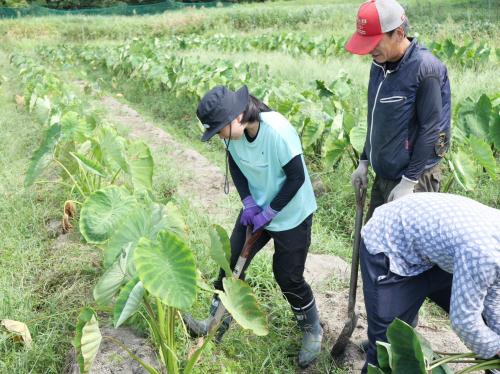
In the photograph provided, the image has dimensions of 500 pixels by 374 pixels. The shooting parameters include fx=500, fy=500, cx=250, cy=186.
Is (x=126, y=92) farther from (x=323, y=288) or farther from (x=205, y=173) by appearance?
(x=323, y=288)

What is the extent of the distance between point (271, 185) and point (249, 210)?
16 cm

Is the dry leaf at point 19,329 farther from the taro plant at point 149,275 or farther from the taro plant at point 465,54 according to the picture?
the taro plant at point 465,54

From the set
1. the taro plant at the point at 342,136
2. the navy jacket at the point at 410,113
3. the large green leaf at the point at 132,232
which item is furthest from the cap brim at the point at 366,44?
the taro plant at the point at 342,136

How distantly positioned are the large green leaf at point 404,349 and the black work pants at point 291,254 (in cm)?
83

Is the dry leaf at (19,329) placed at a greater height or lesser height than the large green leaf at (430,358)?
lesser

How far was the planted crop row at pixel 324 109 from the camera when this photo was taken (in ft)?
11.0

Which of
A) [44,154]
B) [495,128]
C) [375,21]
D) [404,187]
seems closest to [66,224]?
[44,154]

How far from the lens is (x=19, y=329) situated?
250cm

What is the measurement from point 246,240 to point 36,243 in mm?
1835

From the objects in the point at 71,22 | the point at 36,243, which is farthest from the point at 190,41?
the point at 36,243

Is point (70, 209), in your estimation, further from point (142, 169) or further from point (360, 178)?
point (360, 178)

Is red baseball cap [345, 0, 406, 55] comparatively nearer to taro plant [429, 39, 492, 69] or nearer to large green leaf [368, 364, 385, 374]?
large green leaf [368, 364, 385, 374]

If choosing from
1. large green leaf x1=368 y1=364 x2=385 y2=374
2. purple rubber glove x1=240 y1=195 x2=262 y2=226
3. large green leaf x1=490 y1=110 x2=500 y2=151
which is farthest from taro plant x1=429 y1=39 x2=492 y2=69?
large green leaf x1=368 y1=364 x2=385 y2=374

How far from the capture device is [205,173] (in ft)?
15.8
